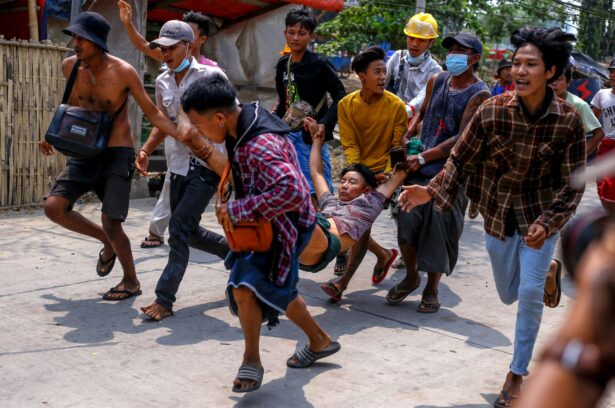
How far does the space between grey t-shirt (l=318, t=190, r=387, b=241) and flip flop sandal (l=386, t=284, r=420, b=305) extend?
0.61 metres

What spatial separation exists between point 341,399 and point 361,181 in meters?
1.87

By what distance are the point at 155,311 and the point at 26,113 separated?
4216 mm

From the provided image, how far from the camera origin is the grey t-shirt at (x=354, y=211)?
550cm

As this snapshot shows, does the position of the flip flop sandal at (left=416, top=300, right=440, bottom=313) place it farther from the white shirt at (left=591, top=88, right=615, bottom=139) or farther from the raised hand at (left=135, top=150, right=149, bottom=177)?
the white shirt at (left=591, top=88, right=615, bottom=139)

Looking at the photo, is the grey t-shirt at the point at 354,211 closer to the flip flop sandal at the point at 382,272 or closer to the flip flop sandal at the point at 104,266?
the flip flop sandal at the point at 382,272

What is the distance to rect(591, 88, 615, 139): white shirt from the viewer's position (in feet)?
25.0

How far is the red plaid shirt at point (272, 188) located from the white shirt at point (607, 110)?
421 cm

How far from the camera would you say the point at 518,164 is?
430 cm

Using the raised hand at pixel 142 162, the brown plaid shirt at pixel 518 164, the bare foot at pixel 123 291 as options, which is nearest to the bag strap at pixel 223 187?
the brown plaid shirt at pixel 518 164

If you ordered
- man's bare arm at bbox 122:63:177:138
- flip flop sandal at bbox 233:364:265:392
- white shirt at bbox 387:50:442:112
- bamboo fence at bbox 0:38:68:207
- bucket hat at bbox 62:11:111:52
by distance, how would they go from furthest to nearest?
1. bamboo fence at bbox 0:38:68:207
2. white shirt at bbox 387:50:442:112
3. man's bare arm at bbox 122:63:177:138
4. bucket hat at bbox 62:11:111:52
5. flip flop sandal at bbox 233:364:265:392

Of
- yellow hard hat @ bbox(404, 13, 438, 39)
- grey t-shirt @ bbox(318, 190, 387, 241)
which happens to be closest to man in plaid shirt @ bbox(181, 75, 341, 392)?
grey t-shirt @ bbox(318, 190, 387, 241)

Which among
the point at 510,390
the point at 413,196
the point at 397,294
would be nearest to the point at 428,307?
the point at 397,294

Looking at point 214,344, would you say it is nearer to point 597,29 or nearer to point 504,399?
point 504,399

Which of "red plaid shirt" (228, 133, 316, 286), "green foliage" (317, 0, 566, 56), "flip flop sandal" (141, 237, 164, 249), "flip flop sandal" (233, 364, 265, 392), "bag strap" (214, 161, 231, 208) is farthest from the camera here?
"green foliage" (317, 0, 566, 56)
